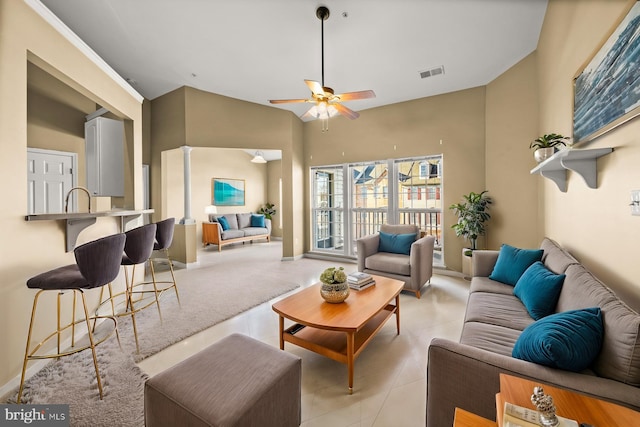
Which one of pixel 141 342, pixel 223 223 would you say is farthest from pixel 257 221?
pixel 141 342

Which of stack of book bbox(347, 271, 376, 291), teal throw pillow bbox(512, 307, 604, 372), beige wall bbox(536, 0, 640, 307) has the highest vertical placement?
beige wall bbox(536, 0, 640, 307)

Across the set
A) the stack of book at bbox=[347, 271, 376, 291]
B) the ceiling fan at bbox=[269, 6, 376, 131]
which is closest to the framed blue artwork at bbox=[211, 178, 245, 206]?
the ceiling fan at bbox=[269, 6, 376, 131]

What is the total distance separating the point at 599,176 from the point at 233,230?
285 inches

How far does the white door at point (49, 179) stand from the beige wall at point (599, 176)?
5.85 meters

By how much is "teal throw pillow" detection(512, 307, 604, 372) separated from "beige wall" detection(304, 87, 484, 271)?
343cm

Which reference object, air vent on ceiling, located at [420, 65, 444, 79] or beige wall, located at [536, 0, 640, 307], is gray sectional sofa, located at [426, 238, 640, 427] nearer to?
beige wall, located at [536, 0, 640, 307]

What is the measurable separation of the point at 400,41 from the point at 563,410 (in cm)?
368

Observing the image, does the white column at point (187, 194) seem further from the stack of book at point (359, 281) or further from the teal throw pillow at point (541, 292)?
the teal throw pillow at point (541, 292)

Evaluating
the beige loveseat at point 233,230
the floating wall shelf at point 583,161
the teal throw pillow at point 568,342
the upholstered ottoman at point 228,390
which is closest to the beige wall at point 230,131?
the beige loveseat at point 233,230

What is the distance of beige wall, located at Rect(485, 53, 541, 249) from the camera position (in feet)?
11.8

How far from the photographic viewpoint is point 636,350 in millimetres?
993

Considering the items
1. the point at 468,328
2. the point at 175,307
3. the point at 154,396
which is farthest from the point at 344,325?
the point at 175,307

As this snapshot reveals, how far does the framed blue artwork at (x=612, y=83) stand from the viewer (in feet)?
4.62

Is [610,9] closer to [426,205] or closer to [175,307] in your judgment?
[426,205]
